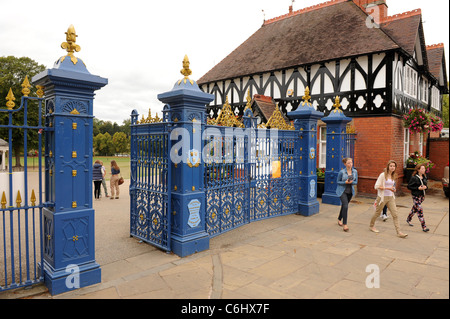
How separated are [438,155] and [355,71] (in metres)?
6.73

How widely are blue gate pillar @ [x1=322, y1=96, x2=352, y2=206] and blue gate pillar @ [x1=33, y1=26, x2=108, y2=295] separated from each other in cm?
835

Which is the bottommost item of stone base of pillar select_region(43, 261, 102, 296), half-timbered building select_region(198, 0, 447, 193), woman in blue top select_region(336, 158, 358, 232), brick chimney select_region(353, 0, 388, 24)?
stone base of pillar select_region(43, 261, 102, 296)

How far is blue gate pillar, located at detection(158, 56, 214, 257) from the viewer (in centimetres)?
531

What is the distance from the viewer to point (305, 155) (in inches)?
347

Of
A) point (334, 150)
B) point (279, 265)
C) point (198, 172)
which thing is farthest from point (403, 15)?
point (279, 265)

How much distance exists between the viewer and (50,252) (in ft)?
13.5

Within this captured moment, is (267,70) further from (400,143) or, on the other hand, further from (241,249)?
(241,249)

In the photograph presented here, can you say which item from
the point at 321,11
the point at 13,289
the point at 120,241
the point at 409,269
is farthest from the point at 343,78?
the point at 13,289

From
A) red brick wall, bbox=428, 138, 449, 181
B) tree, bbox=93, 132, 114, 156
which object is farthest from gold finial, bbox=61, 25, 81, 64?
tree, bbox=93, 132, 114, 156

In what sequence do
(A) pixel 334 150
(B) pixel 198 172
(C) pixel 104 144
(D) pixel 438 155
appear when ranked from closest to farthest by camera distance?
(B) pixel 198 172 < (A) pixel 334 150 < (D) pixel 438 155 < (C) pixel 104 144

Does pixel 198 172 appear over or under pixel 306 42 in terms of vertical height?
under

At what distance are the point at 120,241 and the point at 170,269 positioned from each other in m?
1.91

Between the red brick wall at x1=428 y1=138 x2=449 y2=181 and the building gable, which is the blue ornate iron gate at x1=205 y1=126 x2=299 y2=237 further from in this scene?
the red brick wall at x1=428 y1=138 x2=449 y2=181

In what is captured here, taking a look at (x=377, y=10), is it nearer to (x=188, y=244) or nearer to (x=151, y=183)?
(x=151, y=183)
